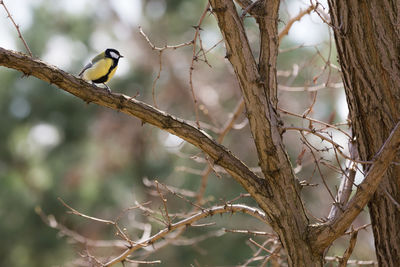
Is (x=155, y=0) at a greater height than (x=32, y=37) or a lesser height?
greater

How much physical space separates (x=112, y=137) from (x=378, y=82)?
27.9 feet

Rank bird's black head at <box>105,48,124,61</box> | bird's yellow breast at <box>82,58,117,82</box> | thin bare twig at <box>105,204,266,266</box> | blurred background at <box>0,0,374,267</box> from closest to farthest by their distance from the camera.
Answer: thin bare twig at <box>105,204,266,266</box> → bird's yellow breast at <box>82,58,117,82</box> → bird's black head at <box>105,48,124,61</box> → blurred background at <box>0,0,374,267</box>

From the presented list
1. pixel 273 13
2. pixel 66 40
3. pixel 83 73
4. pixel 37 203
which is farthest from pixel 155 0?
pixel 273 13

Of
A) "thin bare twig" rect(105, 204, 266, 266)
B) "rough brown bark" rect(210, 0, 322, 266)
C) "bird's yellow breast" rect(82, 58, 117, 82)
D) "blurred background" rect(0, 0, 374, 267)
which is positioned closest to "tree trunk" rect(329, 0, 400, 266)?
"rough brown bark" rect(210, 0, 322, 266)

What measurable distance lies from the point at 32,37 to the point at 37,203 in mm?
2975

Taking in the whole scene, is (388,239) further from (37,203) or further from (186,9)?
(186,9)

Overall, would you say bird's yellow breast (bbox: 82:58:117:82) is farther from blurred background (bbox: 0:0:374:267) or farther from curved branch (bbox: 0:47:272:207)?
blurred background (bbox: 0:0:374:267)

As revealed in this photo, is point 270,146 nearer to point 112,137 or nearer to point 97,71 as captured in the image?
point 97,71

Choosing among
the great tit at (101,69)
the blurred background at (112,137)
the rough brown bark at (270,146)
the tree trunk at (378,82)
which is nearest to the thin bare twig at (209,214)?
the rough brown bark at (270,146)

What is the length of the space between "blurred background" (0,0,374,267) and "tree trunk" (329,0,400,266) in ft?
19.6

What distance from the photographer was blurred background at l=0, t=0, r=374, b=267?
8.75m

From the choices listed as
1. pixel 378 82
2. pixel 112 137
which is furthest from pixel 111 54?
pixel 112 137

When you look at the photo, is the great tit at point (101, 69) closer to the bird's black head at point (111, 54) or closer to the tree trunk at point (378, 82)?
the bird's black head at point (111, 54)

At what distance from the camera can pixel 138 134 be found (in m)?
9.96
